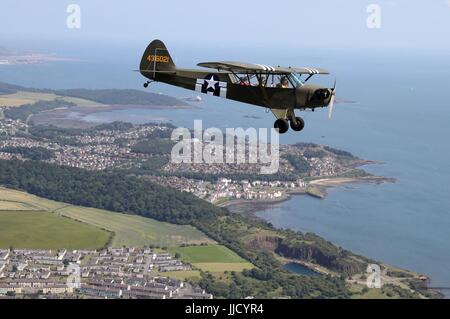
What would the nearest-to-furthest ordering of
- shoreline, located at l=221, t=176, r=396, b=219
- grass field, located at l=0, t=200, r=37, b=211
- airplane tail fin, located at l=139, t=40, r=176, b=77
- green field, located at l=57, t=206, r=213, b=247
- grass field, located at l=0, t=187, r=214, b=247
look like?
airplane tail fin, located at l=139, t=40, r=176, b=77 < green field, located at l=57, t=206, r=213, b=247 < grass field, located at l=0, t=187, r=214, b=247 < grass field, located at l=0, t=200, r=37, b=211 < shoreline, located at l=221, t=176, r=396, b=219

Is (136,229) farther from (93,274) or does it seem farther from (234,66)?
(234,66)

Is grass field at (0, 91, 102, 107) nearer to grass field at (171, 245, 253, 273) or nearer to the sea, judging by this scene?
the sea

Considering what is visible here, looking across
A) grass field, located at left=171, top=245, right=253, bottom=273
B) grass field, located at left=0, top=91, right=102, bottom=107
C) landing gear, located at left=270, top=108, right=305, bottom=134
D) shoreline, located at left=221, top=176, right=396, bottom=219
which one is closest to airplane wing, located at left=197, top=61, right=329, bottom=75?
landing gear, located at left=270, top=108, right=305, bottom=134

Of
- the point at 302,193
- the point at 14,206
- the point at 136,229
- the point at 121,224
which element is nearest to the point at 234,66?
the point at 136,229

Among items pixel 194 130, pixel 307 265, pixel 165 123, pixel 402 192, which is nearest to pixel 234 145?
pixel 194 130

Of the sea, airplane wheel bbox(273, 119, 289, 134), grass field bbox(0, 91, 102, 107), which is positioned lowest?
the sea

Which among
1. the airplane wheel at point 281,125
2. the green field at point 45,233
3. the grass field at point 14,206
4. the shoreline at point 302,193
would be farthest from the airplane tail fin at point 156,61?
the shoreline at point 302,193
